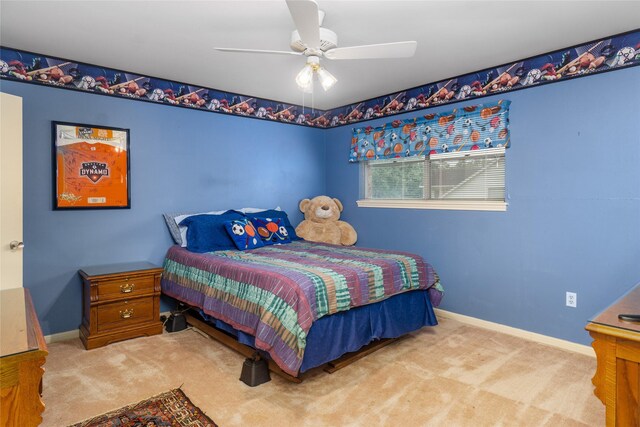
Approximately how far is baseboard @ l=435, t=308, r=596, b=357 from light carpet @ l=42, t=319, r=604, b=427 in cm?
7

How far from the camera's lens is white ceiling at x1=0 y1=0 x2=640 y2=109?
2275 millimetres

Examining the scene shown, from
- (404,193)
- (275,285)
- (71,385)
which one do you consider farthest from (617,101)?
(71,385)

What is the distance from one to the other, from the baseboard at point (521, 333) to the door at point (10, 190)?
364cm

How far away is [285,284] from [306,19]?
4.96ft

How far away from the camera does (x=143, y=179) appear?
3592 mm

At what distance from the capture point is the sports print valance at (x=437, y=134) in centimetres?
341

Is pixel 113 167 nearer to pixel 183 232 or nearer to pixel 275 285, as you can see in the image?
pixel 183 232

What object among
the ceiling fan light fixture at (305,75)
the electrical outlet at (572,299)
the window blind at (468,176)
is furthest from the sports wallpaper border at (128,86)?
the electrical outlet at (572,299)

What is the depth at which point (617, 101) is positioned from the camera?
2750mm

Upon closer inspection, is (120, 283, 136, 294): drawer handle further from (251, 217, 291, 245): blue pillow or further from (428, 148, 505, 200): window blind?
(428, 148, 505, 200): window blind

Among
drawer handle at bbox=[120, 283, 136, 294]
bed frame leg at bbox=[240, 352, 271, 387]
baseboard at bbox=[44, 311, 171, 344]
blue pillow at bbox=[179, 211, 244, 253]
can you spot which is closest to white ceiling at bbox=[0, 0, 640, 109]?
blue pillow at bbox=[179, 211, 244, 253]

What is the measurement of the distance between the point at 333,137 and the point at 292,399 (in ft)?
11.6

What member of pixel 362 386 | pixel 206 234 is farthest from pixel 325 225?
pixel 362 386

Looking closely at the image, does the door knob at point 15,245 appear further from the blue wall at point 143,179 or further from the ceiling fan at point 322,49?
the ceiling fan at point 322,49
